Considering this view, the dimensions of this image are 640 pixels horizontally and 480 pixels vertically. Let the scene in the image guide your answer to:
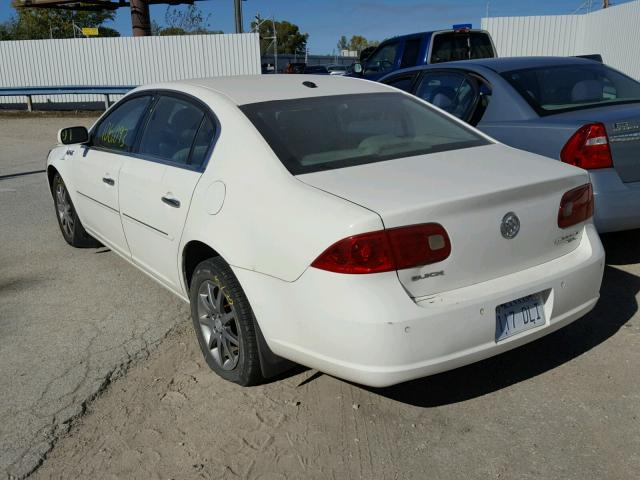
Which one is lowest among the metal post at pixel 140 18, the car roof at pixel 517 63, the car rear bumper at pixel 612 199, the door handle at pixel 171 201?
the car rear bumper at pixel 612 199

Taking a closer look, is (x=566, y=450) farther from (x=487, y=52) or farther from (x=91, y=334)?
(x=487, y=52)

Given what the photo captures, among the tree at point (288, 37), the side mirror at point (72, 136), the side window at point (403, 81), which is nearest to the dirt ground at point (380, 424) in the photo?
the side mirror at point (72, 136)

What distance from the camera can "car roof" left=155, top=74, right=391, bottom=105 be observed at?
12.2 feet

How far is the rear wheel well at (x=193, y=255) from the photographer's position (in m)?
3.46

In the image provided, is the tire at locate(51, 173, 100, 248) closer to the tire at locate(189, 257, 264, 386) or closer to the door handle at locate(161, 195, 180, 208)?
the door handle at locate(161, 195, 180, 208)

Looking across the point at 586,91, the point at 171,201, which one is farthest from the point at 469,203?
the point at 586,91

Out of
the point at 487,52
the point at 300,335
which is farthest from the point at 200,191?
the point at 487,52

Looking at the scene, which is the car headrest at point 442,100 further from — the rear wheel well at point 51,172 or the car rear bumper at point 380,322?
the rear wheel well at point 51,172

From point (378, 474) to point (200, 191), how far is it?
5.54 ft

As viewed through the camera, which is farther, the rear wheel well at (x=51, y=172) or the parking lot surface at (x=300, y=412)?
the rear wheel well at (x=51, y=172)

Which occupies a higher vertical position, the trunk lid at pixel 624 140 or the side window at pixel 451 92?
the side window at pixel 451 92

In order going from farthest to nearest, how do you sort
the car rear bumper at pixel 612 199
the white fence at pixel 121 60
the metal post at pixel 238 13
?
the metal post at pixel 238 13, the white fence at pixel 121 60, the car rear bumper at pixel 612 199

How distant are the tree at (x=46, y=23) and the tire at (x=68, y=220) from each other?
57567 mm

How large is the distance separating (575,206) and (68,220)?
4609mm
